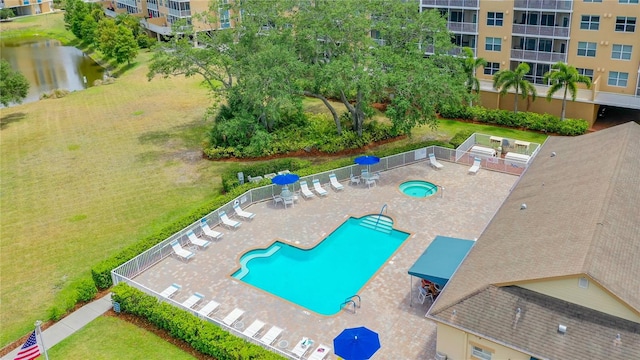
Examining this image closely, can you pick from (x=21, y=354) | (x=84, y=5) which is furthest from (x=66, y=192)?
(x=84, y=5)

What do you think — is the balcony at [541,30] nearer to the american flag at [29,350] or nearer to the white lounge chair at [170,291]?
the white lounge chair at [170,291]

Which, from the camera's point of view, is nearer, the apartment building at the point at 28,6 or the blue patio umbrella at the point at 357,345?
the blue patio umbrella at the point at 357,345

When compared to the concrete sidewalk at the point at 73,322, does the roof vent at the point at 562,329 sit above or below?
above

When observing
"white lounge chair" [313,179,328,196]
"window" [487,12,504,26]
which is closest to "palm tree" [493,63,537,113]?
"window" [487,12,504,26]

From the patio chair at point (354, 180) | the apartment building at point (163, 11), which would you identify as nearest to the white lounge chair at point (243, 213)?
the patio chair at point (354, 180)

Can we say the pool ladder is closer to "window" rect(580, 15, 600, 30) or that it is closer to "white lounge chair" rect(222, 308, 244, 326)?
"white lounge chair" rect(222, 308, 244, 326)

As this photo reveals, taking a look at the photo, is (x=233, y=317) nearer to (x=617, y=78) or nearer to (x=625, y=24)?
(x=617, y=78)
